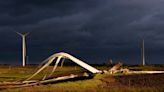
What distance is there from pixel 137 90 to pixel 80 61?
19.3m

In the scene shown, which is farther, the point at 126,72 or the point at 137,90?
the point at 126,72

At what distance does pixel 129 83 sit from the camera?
196 ft

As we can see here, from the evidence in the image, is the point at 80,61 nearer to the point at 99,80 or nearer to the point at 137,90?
the point at 99,80

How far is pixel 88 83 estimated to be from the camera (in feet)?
198

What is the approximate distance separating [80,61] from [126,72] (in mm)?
7440

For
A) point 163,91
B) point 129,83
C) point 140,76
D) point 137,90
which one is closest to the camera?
point 163,91

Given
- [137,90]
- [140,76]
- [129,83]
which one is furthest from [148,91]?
[140,76]

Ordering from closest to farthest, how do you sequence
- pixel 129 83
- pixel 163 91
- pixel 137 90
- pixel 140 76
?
pixel 163 91 < pixel 137 90 < pixel 129 83 < pixel 140 76

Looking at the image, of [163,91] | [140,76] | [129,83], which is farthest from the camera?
[140,76]

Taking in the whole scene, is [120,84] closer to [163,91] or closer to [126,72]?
[126,72]

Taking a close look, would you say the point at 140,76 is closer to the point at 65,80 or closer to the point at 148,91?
the point at 65,80

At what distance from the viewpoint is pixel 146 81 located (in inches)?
2386

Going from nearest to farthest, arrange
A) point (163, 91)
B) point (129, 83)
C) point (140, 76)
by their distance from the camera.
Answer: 1. point (163, 91)
2. point (129, 83)
3. point (140, 76)

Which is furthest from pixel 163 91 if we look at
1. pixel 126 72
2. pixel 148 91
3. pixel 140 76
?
pixel 126 72
